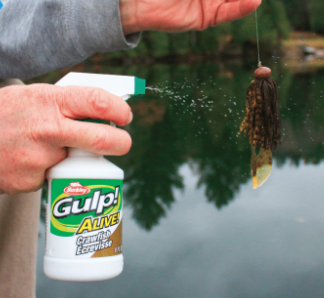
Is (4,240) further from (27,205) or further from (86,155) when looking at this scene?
(86,155)

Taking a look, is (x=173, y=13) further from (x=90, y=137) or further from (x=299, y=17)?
(x=299, y=17)

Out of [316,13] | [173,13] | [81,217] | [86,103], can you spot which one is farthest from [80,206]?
[316,13]

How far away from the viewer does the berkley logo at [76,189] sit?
77cm

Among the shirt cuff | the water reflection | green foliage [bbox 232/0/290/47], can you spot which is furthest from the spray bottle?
green foliage [bbox 232/0/290/47]

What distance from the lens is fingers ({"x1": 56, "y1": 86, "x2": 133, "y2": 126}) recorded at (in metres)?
0.74

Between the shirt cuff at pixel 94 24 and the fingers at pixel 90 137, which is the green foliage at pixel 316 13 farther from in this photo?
the fingers at pixel 90 137

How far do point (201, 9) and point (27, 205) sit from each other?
3.18ft

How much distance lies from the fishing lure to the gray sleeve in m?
0.48

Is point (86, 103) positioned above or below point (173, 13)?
below

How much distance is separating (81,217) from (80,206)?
0.03m

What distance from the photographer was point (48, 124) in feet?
2.39

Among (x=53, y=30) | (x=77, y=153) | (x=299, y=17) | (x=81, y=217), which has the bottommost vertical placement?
(x=81, y=217)

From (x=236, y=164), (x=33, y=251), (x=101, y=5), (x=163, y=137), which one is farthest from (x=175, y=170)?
(x=101, y=5)

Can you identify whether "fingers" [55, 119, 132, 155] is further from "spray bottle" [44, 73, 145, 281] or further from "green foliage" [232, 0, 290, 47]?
"green foliage" [232, 0, 290, 47]
